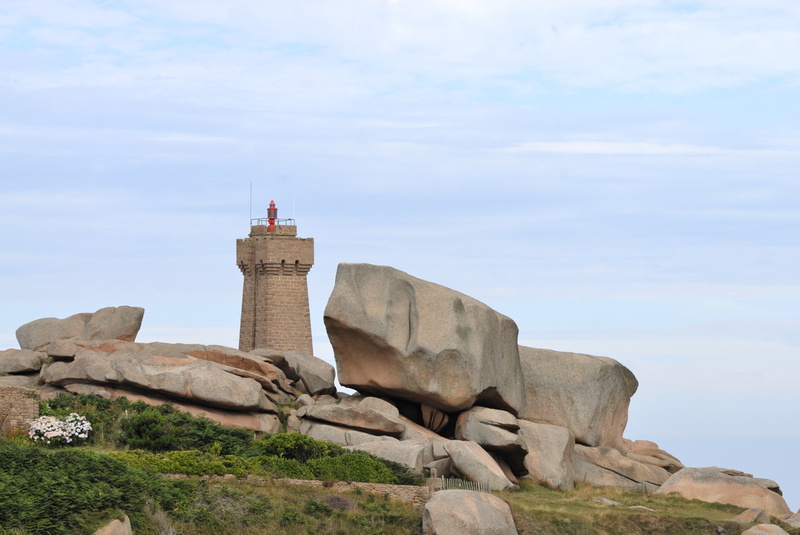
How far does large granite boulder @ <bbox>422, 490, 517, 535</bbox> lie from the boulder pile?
4805mm

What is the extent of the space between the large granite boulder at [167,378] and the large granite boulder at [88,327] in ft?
20.1

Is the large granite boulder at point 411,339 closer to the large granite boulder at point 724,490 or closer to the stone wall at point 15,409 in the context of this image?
the large granite boulder at point 724,490

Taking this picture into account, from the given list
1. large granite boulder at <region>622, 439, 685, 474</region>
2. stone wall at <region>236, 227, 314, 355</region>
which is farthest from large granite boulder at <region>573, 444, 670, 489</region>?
stone wall at <region>236, 227, 314, 355</region>

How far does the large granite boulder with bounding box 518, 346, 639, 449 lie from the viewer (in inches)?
1751

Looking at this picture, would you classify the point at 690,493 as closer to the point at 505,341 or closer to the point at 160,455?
the point at 505,341

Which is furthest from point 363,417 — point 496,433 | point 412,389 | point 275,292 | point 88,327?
point 275,292

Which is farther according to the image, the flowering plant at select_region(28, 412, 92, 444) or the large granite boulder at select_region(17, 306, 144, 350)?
the large granite boulder at select_region(17, 306, 144, 350)

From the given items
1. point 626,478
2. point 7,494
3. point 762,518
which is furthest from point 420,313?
point 7,494

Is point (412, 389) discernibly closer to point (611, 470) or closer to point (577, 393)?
point (577, 393)

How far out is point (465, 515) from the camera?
101ft

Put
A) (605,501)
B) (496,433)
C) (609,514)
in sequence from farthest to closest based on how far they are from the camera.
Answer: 1. (496,433)
2. (605,501)
3. (609,514)

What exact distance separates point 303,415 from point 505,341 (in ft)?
26.2

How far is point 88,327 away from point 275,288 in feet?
43.4

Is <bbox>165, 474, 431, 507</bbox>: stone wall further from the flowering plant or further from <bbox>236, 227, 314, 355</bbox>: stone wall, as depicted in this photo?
<bbox>236, 227, 314, 355</bbox>: stone wall
